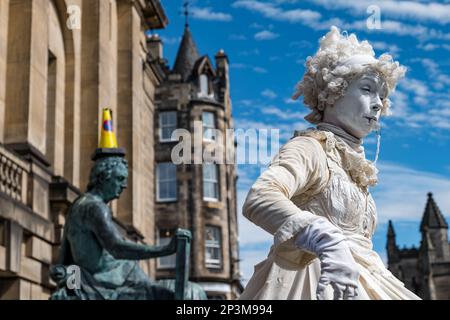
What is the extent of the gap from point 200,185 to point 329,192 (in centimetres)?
3810

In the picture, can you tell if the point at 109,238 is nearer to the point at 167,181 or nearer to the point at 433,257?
the point at 167,181

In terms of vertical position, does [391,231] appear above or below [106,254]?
above

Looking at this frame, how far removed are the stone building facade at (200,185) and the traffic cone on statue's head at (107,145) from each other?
99.0 feet

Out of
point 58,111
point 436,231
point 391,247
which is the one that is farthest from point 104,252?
point 391,247

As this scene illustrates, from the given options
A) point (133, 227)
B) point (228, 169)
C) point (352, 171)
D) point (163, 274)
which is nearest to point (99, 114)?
point (133, 227)

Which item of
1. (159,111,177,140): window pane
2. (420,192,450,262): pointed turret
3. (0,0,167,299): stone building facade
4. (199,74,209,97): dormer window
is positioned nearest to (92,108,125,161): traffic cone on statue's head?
(0,0,167,299): stone building facade

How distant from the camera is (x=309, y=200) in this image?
369 centimetres

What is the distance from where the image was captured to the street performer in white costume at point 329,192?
3.13m

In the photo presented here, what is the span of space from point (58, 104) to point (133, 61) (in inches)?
196

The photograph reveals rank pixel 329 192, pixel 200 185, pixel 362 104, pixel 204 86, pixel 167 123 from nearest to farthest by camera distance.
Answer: pixel 329 192, pixel 362 104, pixel 200 185, pixel 167 123, pixel 204 86

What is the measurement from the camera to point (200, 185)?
41.8m

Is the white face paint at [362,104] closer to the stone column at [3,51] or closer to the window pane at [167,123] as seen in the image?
the stone column at [3,51]

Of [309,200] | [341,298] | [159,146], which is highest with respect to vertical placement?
[159,146]
